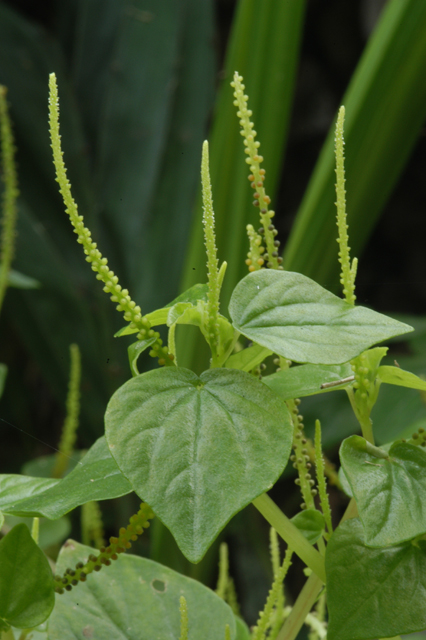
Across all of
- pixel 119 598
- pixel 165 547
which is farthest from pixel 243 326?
pixel 165 547

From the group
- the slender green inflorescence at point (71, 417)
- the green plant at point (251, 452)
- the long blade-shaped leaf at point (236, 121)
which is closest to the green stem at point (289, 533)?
the green plant at point (251, 452)

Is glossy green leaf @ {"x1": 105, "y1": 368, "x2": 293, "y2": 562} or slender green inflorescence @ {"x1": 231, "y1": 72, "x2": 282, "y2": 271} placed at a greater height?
slender green inflorescence @ {"x1": 231, "y1": 72, "x2": 282, "y2": 271}

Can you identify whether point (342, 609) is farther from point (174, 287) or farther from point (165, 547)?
point (174, 287)

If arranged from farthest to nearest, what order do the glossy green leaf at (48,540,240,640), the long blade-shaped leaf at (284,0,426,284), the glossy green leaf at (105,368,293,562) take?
the long blade-shaped leaf at (284,0,426,284) < the glossy green leaf at (48,540,240,640) < the glossy green leaf at (105,368,293,562)

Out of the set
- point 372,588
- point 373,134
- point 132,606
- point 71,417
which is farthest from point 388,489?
point 373,134

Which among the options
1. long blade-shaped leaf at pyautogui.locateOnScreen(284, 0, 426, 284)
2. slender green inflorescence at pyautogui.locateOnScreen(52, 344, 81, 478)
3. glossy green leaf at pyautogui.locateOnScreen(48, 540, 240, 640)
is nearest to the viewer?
glossy green leaf at pyautogui.locateOnScreen(48, 540, 240, 640)

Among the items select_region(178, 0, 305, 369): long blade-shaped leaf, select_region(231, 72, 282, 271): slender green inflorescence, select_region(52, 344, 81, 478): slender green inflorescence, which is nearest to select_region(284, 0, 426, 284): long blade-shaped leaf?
select_region(178, 0, 305, 369): long blade-shaped leaf

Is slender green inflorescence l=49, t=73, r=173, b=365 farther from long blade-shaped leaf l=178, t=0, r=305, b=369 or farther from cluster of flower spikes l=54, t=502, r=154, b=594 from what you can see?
long blade-shaped leaf l=178, t=0, r=305, b=369
